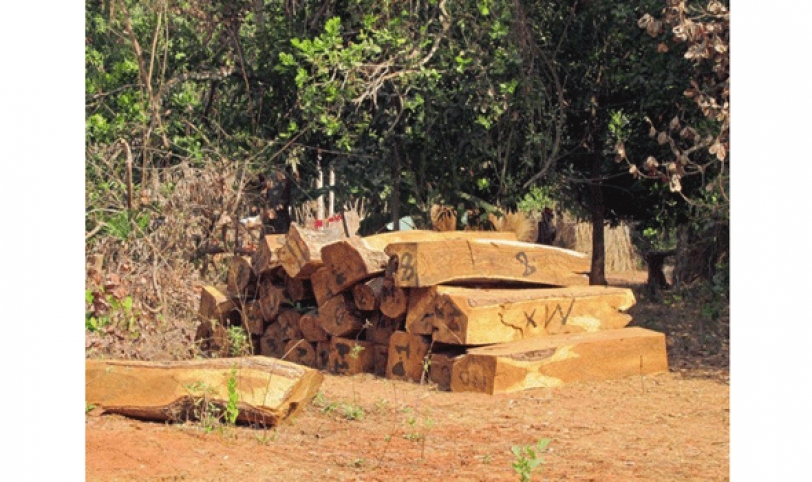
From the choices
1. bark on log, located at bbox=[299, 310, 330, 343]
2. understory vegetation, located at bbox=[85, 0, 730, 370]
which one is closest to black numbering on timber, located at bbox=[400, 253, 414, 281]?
bark on log, located at bbox=[299, 310, 330, 343]

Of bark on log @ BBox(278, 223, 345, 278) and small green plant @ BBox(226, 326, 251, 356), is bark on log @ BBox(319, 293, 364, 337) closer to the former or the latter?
bark on log @ BBox(278, 223, 345, 278)

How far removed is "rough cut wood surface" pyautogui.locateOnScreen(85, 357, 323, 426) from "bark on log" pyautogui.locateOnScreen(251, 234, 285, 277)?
334 cm

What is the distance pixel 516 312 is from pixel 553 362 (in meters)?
0.57

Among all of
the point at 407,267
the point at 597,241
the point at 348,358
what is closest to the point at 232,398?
the point at 407,267

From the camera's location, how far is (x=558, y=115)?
44.4ft

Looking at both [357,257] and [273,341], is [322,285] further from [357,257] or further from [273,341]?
[273,341]

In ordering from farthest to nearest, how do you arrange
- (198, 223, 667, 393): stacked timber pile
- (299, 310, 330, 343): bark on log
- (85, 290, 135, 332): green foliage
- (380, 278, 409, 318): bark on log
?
(299, 310, 330, 343): bark on log, (380, 278, 409, 318): bark on log, (85, 290, 135, 332): green foliage, (198, 223, 667, 393): stacked timber pile

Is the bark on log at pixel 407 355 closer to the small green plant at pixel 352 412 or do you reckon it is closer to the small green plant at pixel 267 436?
the small green plant at pixel 352 412

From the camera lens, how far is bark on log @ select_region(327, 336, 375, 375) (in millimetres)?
9352

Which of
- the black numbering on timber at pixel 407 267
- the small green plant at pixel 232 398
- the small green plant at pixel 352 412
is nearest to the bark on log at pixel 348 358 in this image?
the black numbering on timber at pixel 407 267

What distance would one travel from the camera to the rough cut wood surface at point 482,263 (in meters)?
8.51

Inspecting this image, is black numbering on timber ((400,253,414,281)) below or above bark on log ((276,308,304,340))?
above

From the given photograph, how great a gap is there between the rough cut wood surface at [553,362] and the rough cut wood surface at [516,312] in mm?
143
